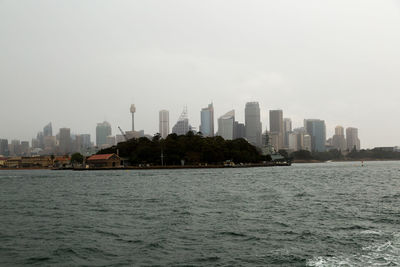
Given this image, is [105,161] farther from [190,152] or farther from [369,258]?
[369,258]

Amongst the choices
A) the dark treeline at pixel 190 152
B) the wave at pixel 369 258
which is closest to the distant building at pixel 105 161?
the dark treeline at pixel 190 152

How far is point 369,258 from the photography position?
12.8 metres

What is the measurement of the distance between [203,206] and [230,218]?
5778 mm

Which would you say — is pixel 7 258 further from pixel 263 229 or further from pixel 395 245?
pixel 395 245

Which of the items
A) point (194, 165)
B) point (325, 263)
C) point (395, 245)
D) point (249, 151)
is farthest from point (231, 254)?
point (249, 151)

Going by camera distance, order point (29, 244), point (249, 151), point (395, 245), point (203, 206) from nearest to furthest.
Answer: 1. point (395, 245)
2. point (29, 244)
3. point (203, 206)
4. point (249, 151)

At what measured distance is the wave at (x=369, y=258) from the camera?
40.1 feet

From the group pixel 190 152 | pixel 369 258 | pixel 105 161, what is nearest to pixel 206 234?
pixel 369 258

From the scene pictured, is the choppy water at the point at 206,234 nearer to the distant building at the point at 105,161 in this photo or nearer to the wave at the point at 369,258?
the wave at the point at 369,258

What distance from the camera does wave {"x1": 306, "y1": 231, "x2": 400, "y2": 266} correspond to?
1223 cm

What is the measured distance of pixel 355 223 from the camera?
62.8ft

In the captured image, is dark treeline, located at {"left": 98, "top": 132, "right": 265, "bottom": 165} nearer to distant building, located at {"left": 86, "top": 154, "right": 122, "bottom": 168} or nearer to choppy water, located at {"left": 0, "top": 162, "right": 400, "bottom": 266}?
distant building, located at {"left": 86, "top": 154, "right": 122, "bottom": 168}

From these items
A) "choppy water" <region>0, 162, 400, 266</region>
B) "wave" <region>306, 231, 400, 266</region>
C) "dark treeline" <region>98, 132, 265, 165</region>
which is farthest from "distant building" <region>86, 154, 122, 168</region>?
"wave" <region>306, 231, 400, 266</region>

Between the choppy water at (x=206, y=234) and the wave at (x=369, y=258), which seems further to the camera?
the choppy water at (x=206, y=234)
